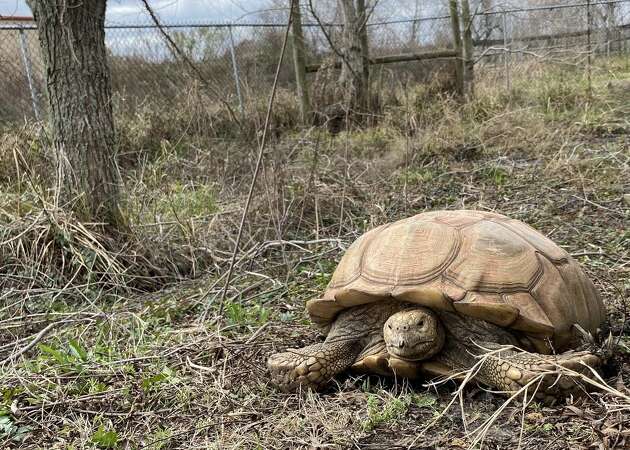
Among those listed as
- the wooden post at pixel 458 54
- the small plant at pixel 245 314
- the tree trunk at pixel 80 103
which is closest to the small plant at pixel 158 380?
the small plant at pixel 245 314

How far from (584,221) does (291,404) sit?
305cm

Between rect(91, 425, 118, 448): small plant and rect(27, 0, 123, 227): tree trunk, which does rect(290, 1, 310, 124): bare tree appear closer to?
rect(27, 0, 123, 227): tree trunk

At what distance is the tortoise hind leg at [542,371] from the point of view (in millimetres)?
2312

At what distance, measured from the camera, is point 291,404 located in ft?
8.68

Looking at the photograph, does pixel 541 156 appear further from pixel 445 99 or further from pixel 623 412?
pixel 623 412

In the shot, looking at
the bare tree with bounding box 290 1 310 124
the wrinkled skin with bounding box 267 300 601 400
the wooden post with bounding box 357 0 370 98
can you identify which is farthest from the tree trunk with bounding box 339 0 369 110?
the wrinkled skin with bounding box 267 300 601 400

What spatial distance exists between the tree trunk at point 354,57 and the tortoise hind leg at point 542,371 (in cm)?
733

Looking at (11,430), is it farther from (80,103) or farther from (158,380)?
(80,103)

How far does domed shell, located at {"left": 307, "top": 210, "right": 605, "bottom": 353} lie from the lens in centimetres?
249

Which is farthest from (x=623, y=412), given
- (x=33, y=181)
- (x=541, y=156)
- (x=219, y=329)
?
(x=541, y=156)

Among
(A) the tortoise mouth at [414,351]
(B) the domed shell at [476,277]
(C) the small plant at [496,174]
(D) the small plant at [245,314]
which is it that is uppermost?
(B) the domed shell at [476,277]

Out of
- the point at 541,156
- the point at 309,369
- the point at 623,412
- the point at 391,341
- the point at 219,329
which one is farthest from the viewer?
the point at 541,156

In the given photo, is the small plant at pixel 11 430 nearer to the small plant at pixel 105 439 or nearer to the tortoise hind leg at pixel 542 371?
the small plant at pixel 105 439

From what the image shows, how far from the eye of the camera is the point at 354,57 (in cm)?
963
